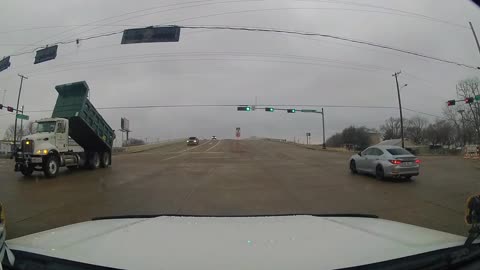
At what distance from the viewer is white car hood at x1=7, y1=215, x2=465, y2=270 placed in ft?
6.83

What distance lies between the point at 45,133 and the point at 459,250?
18.3 metres

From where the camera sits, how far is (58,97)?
18.5 meters

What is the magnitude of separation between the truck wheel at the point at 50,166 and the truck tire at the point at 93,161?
360cm

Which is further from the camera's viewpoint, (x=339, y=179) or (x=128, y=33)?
(x=339, y=179)

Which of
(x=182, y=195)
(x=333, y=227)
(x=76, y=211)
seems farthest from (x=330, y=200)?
(x=76, y=211)

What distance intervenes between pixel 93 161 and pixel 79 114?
158 inches

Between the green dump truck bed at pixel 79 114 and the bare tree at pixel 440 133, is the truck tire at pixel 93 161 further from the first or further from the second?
the bare tree at pixel 440 133

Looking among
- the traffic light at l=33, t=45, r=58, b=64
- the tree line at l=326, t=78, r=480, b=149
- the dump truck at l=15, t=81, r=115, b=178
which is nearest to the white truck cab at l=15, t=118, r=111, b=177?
the dump truck at l=15, t=81, r=115, b=178

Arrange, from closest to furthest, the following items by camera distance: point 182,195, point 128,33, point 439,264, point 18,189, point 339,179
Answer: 1. point 439,264
2. point 182,195
3. point 18,189
4. point 128,33
5. point 339,179

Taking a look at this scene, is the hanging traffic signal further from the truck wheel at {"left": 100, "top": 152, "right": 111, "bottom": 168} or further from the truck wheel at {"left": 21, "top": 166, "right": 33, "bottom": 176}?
the truck wheel at {"left": 100, "top": 152, "right": 111, "bottom": 168}

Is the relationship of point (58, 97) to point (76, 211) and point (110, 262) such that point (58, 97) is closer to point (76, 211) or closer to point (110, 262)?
point (76, 211)

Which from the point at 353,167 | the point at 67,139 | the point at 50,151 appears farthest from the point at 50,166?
the point at 353,167

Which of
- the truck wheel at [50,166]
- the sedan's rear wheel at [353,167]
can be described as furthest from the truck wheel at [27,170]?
the sedan's rear wheel at [353,167]

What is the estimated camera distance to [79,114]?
665 inches
